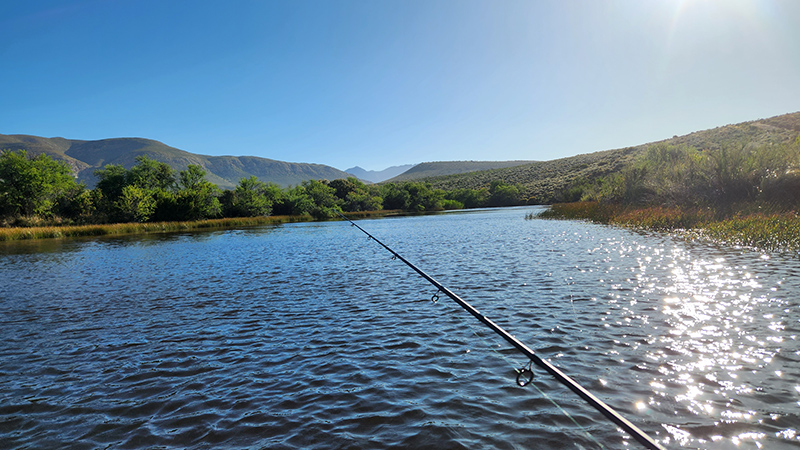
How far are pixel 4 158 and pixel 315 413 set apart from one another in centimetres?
7852

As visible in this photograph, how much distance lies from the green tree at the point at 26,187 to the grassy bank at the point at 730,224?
243ft

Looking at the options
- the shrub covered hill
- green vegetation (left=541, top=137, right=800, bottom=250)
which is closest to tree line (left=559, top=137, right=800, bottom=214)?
green vegetation (left=541, top=137, right=800, bottom=250)

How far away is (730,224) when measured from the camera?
1781 centimetres

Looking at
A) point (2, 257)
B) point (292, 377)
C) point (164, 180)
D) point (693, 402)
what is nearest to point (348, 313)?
point (292, 377)

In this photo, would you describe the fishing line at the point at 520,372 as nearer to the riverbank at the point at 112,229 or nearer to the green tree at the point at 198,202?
the riverbank at the point at 112,229

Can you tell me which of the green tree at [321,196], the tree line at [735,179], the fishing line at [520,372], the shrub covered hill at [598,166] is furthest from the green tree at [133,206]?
the tree line at [735,179]

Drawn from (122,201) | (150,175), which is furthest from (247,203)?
(150,175)

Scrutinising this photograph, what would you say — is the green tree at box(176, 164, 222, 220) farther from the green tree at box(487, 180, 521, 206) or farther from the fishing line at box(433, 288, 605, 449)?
the green tree at box(487, 180, 521, 206)

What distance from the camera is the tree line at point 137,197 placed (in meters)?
56.6

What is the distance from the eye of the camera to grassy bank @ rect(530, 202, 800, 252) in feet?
48.6

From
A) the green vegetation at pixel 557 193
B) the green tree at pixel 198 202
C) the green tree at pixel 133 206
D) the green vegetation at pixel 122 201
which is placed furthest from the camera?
the green tree at pixel 198 202

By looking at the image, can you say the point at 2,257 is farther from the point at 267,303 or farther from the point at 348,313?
the point at 348,313

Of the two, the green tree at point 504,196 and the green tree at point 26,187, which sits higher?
the green tree at point 26,187

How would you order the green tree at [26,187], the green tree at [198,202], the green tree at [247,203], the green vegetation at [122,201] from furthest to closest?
the green tree at [247,203], the green tree at [198,202], the green tree at [26,187], the green vegetation at [122,201]
